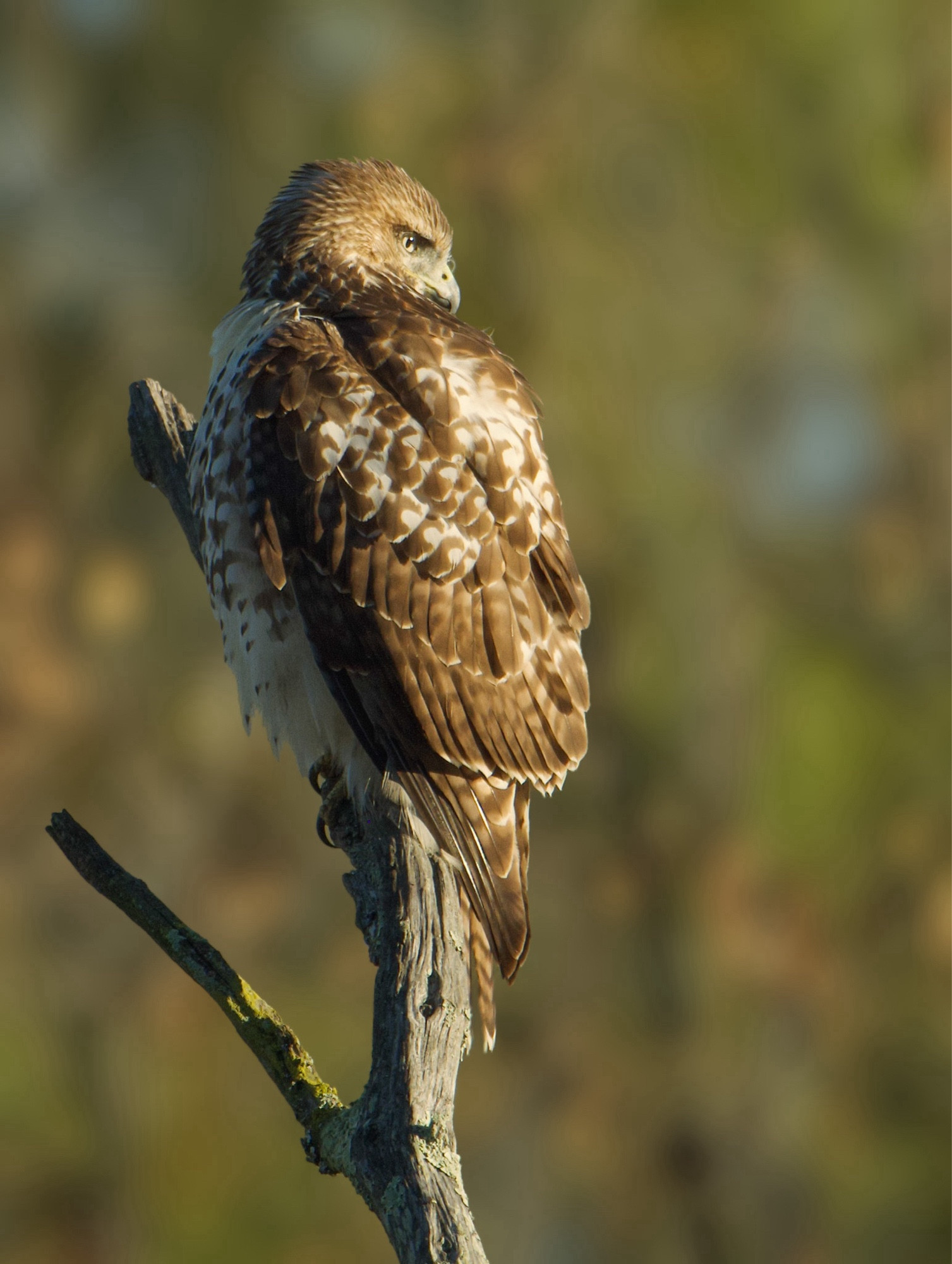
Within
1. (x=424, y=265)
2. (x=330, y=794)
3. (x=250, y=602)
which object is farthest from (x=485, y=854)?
(x=424, y=265)

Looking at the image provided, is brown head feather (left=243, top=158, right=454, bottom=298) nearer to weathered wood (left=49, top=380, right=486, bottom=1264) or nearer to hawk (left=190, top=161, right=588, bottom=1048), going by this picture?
hawk (left=190, top=161, right=588, bottom=1048)

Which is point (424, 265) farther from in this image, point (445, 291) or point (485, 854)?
point (485, 854)

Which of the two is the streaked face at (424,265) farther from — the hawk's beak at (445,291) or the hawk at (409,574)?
the hawk at (409,574)

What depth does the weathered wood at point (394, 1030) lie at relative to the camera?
6.47ft

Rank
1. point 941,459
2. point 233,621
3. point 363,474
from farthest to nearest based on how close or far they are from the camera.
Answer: point 941,459 < point 233,621 < point 363,474

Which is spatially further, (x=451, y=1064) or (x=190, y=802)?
(x=190, y=802)

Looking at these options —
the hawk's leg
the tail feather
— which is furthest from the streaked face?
the tail feather

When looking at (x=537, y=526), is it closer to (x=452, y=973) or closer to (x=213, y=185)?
(x=452, y=973)

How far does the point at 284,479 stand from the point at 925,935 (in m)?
6.59

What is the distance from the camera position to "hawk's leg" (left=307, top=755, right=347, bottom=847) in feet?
10.4

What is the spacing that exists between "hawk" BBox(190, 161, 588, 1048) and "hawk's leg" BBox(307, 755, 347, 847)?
7cm

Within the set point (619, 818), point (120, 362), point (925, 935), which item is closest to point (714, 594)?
point (619, 818)

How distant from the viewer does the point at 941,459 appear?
7.97 meters

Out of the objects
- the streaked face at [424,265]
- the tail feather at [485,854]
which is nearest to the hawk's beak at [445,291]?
the streaked face at [424,265]
